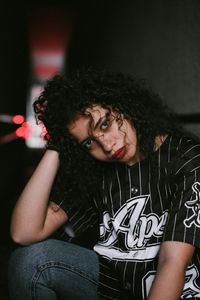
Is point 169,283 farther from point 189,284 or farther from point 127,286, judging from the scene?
point 127,286

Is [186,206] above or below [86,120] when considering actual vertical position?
below

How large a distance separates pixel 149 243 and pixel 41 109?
791 mm

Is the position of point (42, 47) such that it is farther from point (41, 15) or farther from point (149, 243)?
point (149, 243)

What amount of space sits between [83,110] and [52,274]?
706 millimetres

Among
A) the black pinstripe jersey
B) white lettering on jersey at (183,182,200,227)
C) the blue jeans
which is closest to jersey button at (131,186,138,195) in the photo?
the black pinstripe jersey

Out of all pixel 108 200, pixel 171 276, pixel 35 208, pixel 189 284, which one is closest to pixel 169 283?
pixel 171 276

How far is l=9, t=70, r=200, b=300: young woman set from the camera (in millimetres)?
985

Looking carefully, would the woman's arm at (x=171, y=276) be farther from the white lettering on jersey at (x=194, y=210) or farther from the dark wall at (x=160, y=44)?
the dark wall at (x=160, y=44)

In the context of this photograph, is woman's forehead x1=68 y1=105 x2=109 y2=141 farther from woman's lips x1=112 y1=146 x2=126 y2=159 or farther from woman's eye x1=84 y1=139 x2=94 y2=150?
woman's lips x1=112 y1=146 x2=126 y2=159

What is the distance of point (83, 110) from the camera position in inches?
48.1

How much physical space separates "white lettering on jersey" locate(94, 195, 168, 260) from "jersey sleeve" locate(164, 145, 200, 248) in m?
0.13

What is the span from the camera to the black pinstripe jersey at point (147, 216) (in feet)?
3.09

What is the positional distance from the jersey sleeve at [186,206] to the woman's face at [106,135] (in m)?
0.26

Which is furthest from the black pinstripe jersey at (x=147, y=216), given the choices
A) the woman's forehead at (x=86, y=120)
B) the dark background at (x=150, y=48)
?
the dark background at (x=150, y=48)
